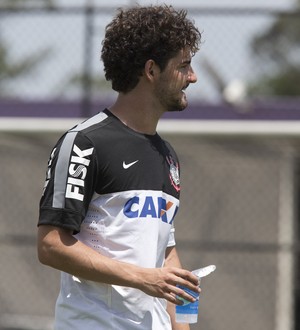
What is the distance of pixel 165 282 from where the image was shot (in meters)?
3.38

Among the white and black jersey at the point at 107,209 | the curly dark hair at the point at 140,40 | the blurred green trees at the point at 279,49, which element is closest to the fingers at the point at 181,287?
the white and black jersey at the point at 107,209

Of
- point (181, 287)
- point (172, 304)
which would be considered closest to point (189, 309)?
point (181, 287)

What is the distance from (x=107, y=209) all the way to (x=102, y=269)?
9.5 inches

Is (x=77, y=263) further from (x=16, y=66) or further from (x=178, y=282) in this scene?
(x=16, y=66)

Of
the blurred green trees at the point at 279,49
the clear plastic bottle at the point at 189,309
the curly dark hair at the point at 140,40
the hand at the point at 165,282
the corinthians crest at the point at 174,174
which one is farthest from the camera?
the blurred green trees at the point at 279,49

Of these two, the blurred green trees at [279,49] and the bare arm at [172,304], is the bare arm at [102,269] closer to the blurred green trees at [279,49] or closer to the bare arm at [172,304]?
the bare arm at [172,304]

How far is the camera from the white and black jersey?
134 inches

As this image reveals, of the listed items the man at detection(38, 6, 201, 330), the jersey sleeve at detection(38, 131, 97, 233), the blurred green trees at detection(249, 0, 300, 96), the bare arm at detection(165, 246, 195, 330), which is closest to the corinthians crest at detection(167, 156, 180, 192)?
the man at detection(38, 6, 201, 330)

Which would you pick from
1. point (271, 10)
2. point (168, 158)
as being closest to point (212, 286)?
point (271, 10)

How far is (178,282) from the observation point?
3375 mm

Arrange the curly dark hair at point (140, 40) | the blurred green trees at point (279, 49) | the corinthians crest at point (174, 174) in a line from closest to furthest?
the curly dark hair at point (140, 40), the corinthians crest at point (174, 174), the blurred green trees at point (279, 49)

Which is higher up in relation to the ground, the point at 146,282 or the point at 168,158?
the point at 168,158

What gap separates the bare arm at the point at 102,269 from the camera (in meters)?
3.38

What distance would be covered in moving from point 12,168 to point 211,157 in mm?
1854
